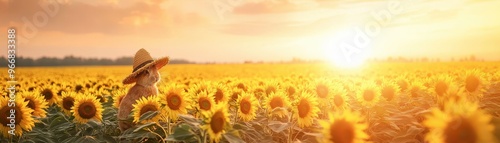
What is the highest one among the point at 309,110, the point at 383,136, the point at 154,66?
the point at 154,66

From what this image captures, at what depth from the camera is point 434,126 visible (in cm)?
264

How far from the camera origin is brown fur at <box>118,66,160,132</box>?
614cm

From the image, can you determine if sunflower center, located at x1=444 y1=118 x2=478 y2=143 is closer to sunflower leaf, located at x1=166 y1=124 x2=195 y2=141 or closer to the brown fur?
sunflower leaf, located at x1=166 y1=124 x2=195 y2=141

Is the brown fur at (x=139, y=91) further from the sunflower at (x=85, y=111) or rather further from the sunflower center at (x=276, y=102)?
the sunflower center at (x=276, y=102)

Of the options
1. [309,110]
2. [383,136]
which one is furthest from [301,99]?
[383,136]

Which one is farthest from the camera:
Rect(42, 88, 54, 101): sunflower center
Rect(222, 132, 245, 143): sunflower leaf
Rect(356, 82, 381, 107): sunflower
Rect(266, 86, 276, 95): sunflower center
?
Rect(42, 88, 54, 101): sunflower center

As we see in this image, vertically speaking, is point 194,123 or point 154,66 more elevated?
point 154,66

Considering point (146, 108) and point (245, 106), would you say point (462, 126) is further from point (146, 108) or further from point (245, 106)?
point (146, 108)

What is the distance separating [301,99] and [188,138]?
5.84 feet

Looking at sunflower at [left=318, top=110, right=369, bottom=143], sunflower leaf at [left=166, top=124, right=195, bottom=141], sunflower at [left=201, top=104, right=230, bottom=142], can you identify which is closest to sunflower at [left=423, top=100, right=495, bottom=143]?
sunflower at [left=318, top=110, right=369, bottom=143]

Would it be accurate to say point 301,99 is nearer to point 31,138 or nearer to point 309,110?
point 309,110

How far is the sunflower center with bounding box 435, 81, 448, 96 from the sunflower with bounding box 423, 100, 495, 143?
13.6 ft

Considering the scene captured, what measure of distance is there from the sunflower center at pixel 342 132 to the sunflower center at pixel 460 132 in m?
0.85

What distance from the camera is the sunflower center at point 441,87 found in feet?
21.5
